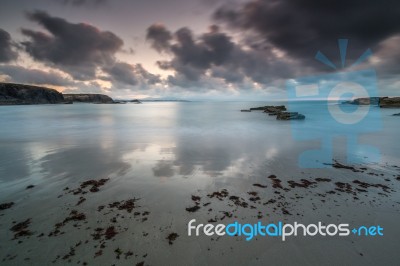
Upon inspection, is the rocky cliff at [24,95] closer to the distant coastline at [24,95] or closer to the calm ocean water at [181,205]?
the distant coastline at [24,95]

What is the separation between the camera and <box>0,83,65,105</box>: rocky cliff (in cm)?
12338

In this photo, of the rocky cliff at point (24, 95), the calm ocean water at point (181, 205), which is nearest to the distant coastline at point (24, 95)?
the rocky cliff at point (24, 95)

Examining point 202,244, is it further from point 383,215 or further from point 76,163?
point 76,163

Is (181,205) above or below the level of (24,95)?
below

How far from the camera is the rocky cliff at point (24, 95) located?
123 metres

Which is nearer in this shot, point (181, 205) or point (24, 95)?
point (181, 205)

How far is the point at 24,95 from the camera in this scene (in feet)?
442

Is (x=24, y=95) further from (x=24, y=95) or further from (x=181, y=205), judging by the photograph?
(x=181, y=205)

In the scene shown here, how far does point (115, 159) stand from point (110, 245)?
722 cm

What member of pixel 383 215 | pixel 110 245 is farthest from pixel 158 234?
pixel 383 215

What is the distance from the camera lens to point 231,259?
12.6 feet

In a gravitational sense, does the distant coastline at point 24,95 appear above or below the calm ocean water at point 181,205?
above

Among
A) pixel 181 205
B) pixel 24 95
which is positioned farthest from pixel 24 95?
pixel 181 205

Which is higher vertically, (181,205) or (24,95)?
(24,95)
